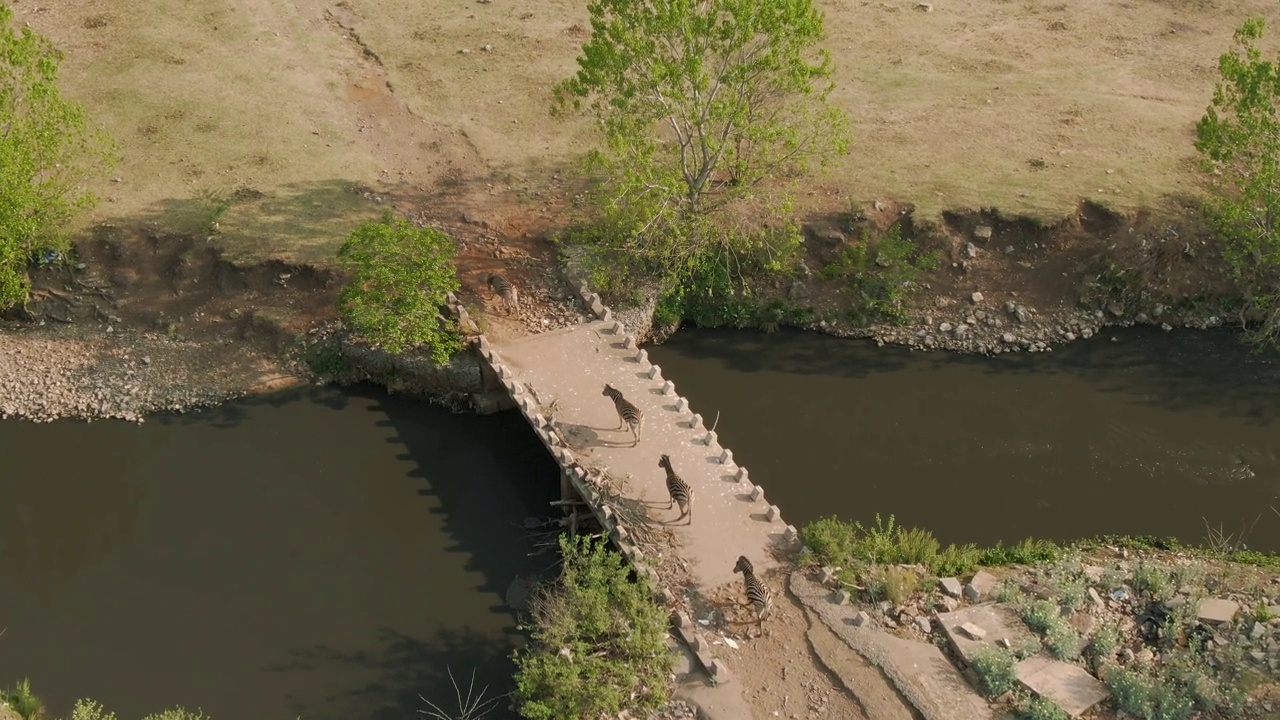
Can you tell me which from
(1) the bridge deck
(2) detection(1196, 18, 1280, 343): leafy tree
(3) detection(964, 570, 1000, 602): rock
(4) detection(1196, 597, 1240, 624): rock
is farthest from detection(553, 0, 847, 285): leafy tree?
(4) detection(1196, 597, 1240, 624): rock

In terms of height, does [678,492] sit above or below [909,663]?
above

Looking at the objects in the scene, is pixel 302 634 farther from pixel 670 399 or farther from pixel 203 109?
pixel 203 109

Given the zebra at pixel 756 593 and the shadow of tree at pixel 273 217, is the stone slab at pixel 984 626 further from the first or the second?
the shadow of tree at pixel 273 217

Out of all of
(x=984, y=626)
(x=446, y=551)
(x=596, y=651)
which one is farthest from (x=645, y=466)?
(x=984, y=626)

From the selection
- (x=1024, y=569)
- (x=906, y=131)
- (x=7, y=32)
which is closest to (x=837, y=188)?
(x=906, y=131)

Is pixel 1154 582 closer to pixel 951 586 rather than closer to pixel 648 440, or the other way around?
pixel 951 586

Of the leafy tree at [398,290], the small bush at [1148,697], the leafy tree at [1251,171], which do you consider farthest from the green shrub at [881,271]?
the small bush at [1148,697]

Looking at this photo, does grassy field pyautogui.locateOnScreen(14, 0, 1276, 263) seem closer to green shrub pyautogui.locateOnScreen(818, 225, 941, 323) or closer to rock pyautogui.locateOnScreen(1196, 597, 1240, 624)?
green shrub pyautogui.locateOnScreen(818, 225, 941, 323)
